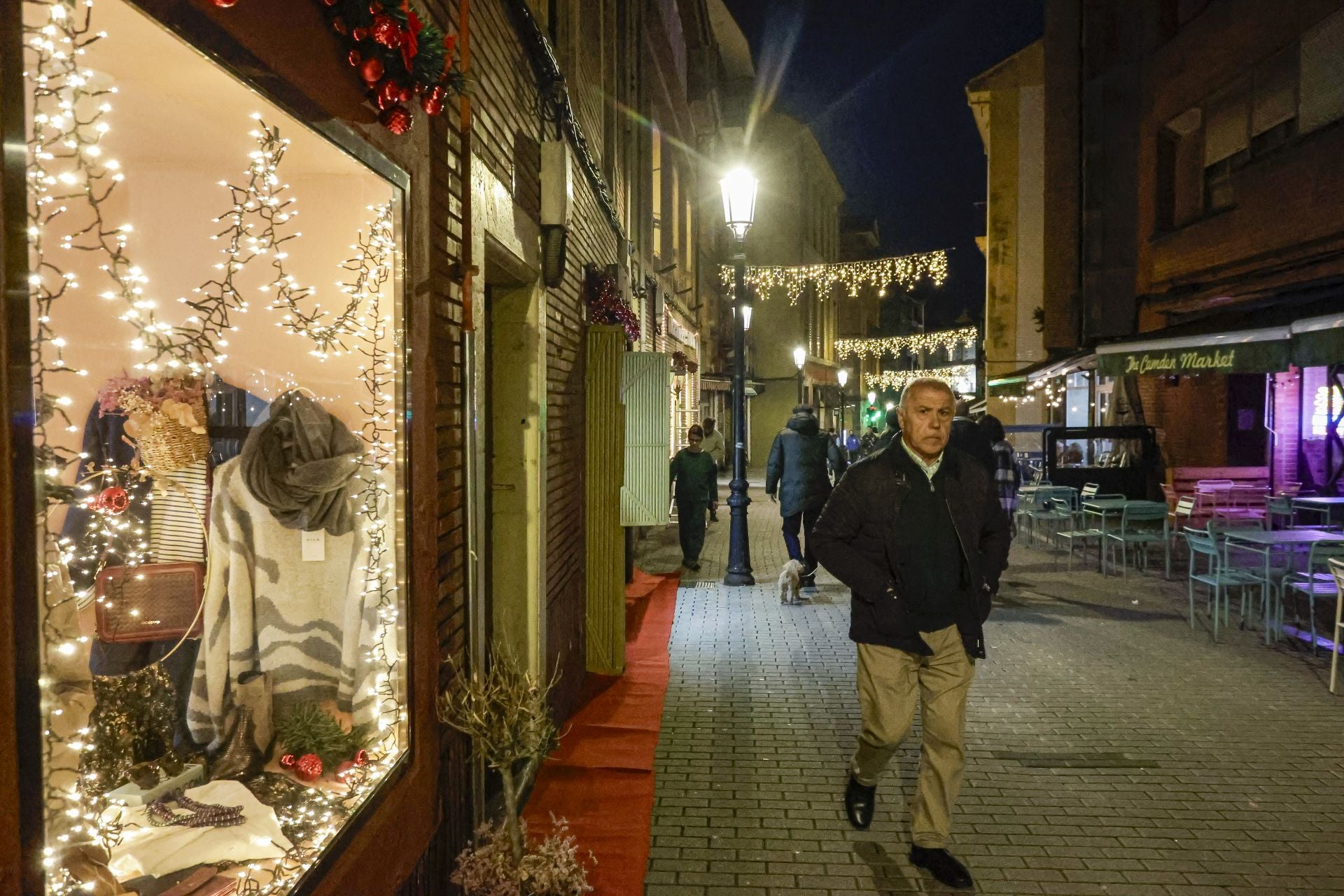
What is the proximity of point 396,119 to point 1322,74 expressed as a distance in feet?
44.6

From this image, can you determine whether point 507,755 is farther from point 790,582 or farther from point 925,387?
point 790,582

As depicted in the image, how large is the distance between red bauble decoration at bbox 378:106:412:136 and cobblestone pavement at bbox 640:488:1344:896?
326 centimetres

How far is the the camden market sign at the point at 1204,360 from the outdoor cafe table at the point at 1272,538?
2.01m

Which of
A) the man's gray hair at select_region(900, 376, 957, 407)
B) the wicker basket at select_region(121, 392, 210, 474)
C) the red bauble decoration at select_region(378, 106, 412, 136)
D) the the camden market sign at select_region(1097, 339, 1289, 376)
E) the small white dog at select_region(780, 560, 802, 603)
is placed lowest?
the small white dog at select_region(780, 560, 802, 603)

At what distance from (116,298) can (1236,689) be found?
23.7 feet

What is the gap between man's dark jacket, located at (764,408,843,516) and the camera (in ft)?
32.2

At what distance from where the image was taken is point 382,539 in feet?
11.3

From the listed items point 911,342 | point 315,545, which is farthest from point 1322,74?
Result: point 911,342

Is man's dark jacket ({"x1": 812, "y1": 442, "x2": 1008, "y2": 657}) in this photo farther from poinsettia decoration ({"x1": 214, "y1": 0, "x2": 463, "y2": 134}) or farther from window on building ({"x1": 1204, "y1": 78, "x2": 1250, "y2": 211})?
window on building ({"x1": 1204, "y1": 78, "x2": 1250, "y2": 211})

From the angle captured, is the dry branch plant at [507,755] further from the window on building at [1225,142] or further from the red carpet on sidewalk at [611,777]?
the window on building at [1225,142]

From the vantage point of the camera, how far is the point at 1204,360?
9.82m

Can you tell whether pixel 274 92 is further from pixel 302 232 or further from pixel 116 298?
pixel 302 232

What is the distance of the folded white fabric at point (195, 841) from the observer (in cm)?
253

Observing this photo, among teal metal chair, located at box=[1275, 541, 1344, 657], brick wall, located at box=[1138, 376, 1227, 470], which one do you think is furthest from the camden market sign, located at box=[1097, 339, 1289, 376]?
brick wall, located at box=[1138, 376, 1227, 470]
